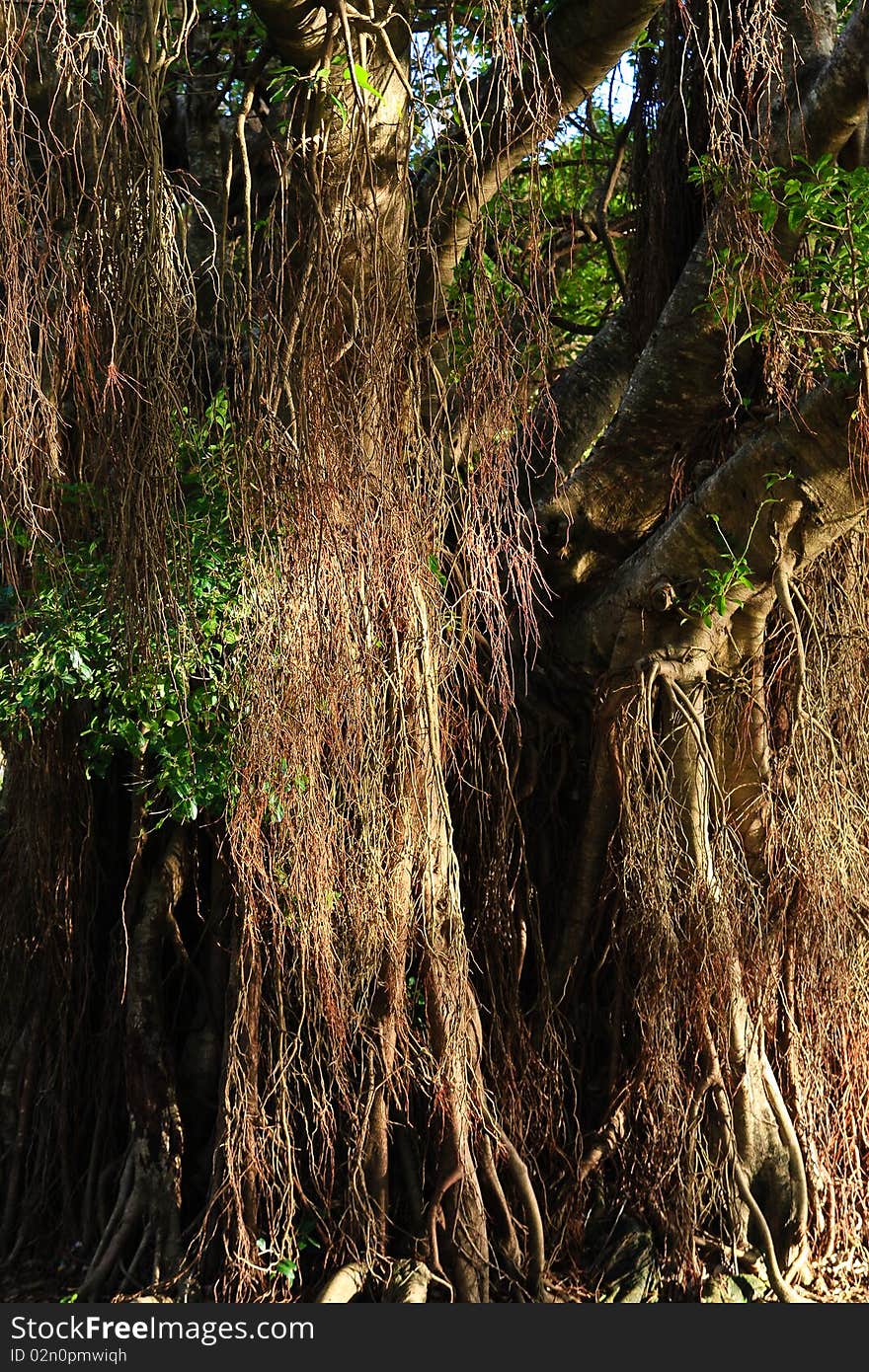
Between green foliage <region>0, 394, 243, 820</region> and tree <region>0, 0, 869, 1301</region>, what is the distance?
0.07 ft

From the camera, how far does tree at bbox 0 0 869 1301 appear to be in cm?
295

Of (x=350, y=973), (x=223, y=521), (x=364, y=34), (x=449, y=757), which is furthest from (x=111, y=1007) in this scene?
(x=364, y=34)

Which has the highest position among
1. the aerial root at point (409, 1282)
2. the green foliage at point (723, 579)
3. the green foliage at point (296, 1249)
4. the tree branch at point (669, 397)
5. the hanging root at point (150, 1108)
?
the tree branch at point (669, 397)

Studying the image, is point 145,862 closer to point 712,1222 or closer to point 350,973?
point 350,973

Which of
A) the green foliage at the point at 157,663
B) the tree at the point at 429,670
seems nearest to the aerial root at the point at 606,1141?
the tree at the point at 429,670

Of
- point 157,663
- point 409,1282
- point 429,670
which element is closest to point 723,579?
point 429,670

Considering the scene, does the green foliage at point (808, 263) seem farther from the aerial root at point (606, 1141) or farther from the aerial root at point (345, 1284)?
the aerial root at point (345, 1284)

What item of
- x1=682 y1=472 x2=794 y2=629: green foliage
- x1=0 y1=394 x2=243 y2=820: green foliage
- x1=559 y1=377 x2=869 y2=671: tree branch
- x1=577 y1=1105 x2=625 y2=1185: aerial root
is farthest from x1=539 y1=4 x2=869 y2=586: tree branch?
x1=577 y1=1105 x2=625 y2=1185: aerial root

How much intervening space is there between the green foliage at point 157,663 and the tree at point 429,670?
2 cm

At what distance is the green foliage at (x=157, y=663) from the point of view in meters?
3.62

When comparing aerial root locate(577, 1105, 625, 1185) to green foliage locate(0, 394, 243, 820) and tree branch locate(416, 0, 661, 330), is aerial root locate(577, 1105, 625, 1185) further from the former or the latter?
tree branch locate(416, 0, 661, 330)

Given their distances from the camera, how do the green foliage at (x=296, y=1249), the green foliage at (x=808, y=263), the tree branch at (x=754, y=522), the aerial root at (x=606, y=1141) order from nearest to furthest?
the green foliage at (x=808, y=263), the tree branch at (x=754, y=522), the green foliage at (x=296, y=1249), the aerial root at (x=606, y=1141)

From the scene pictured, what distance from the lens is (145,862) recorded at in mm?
4789

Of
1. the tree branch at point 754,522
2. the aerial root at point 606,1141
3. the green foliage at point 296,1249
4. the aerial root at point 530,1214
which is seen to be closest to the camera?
the tree branch at point 754,522
